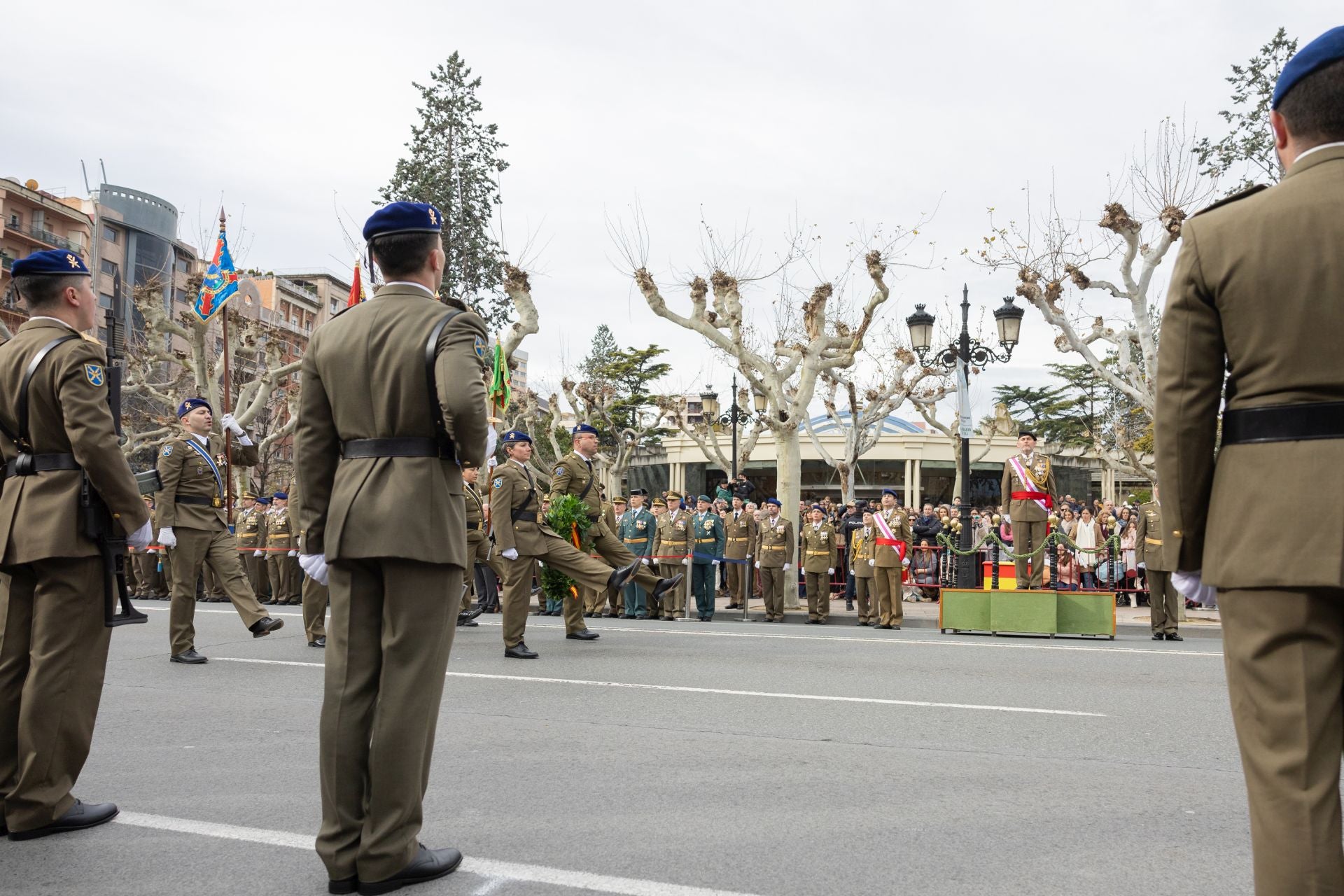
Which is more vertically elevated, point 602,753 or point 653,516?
point 653,516

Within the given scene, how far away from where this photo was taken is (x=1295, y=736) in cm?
233

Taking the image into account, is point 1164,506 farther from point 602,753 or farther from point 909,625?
point 909,625

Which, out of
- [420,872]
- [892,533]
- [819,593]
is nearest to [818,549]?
[819,593]

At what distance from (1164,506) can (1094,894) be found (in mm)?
1542

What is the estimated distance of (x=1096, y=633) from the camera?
44.0 feet

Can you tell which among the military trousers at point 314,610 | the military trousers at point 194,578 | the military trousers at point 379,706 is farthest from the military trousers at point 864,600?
the military trousers at point 379,706

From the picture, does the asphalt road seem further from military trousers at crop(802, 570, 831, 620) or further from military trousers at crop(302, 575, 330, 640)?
military trousers at crop(802, 570, 831, 620)

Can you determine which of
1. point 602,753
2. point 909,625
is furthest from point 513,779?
point 909,625

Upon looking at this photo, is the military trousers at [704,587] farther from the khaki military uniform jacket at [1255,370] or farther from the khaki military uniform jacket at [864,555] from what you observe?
the khaki military uniform jacket at [1255,370]

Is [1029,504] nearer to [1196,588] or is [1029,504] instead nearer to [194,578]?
[194,578]

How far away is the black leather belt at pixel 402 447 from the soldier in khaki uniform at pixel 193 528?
6.50m

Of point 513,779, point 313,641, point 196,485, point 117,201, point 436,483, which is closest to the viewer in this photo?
point 436,483

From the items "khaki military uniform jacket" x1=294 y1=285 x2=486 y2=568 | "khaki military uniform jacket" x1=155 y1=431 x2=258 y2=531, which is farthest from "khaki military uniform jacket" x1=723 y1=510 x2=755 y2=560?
"khaki military uniform jacket" x1=294 y1=285 x2=486 y2=568

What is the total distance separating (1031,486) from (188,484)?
37.1 feet
